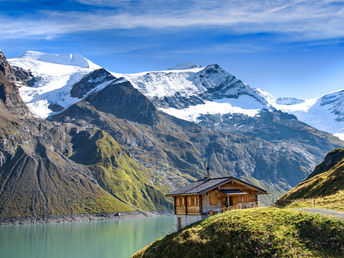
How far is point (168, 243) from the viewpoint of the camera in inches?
1698

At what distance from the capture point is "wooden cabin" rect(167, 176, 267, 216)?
49.1m

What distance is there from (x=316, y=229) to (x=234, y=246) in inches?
272

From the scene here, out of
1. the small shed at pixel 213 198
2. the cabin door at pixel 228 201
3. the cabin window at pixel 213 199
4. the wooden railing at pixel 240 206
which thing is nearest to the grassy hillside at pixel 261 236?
the small shed at pixel 213 198

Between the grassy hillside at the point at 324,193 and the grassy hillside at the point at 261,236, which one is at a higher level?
the grassy hillside at the point at 324,193

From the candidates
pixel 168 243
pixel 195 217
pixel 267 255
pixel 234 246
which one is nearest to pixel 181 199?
pixel 195 217

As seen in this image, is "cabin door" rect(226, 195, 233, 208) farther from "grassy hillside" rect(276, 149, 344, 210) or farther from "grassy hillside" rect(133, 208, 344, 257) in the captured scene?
"grassy hillside" rect(276, 149, 344, 210)

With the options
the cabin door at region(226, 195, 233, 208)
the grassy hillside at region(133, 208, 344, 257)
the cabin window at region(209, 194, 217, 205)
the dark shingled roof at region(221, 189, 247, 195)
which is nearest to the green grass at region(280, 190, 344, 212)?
the dark shingled roof at region(221, 189, 247, 195)

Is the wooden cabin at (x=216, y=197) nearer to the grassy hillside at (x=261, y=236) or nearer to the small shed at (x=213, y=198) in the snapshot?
the small shed at (x=213, y=198)

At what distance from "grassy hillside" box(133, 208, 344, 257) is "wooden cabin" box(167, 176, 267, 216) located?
646 cm

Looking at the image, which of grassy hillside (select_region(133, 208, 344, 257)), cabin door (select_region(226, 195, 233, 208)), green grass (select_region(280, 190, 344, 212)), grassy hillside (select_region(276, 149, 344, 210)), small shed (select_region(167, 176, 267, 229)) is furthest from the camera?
cabin door (select_region(226, 195, 233, 208))

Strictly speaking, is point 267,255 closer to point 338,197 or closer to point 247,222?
point 247,222

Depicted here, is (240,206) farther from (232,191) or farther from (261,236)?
(261,236)

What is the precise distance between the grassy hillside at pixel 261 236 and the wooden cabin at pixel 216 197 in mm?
6463

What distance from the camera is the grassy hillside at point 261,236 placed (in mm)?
31531
